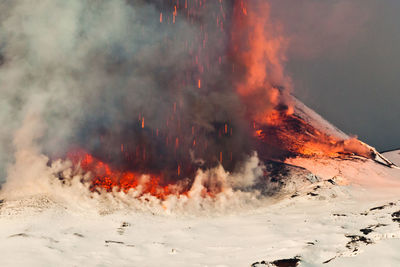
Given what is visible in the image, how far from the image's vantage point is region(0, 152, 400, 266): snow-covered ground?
299 inches

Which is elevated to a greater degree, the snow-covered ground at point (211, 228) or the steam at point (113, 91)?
the steam at point (113, 91)

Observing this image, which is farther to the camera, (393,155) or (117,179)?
(393,155)

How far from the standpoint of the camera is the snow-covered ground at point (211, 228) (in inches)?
299

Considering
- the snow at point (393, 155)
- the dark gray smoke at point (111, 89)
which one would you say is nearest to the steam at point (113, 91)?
the dark gray smoke at point (111, 89)

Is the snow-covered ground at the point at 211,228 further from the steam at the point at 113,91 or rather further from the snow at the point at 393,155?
the snow at the point at 393,155

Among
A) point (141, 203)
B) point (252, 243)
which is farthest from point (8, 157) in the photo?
point (252, 243)

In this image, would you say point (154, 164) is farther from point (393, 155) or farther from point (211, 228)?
point (393, 155)

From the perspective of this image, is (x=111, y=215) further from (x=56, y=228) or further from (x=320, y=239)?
(x=320, y=239)

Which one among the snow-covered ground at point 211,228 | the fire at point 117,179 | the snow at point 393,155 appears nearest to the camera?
the snow-covered ground at point 211,228

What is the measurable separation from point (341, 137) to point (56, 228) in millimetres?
13825

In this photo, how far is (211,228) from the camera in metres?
9.90

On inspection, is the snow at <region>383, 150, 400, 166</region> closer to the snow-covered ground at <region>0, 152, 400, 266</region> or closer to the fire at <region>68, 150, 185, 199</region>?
the snow-covered ground at <region>0, 152, 400, 266</region>

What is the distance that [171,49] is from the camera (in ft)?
52.5

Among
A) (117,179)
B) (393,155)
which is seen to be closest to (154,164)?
(117,179)
